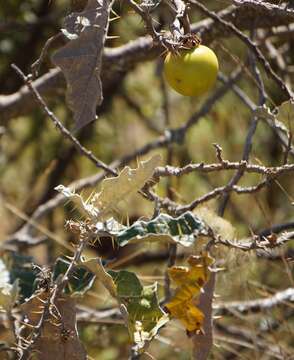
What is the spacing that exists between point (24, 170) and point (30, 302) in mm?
2373

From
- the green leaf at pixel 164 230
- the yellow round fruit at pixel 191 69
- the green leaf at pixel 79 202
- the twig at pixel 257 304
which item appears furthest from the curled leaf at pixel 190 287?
the twig at pixel 257 304

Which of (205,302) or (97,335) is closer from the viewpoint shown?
(205,302)

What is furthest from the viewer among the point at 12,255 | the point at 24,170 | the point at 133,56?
the point at 24,170

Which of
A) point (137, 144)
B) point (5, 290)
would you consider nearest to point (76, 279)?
point (5, 290)

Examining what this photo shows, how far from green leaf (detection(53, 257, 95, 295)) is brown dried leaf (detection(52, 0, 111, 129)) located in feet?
0.88

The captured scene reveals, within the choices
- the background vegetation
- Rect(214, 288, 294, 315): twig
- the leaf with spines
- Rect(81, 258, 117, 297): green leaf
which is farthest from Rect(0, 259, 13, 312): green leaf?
Rect(214, 288, 294, 315): twig

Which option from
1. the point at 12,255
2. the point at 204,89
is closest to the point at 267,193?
the point at 12,255

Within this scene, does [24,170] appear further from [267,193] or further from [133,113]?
[267,193]

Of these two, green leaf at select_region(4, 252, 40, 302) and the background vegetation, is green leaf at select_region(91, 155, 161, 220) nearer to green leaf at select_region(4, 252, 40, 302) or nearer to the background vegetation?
green leaf at select_region(4, 252, 40, 302)

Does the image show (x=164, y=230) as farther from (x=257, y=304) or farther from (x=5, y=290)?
(x=257, y=304)

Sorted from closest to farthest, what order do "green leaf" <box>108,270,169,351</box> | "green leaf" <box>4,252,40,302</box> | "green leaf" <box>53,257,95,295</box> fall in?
1. "green leaf" <box>108,270,169,351</box>
2. "green leaf" <box>53,257,95,295</box>
3. "green leaf" <box>4,252,40,302</box>

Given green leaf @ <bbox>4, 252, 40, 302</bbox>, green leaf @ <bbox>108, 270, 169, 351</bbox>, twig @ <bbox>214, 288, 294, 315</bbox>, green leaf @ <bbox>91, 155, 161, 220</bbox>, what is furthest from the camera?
twig @ <bbox>214, 288, 294, 315</bbox>

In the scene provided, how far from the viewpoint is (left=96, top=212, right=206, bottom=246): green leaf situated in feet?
3.88

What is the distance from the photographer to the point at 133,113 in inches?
139
